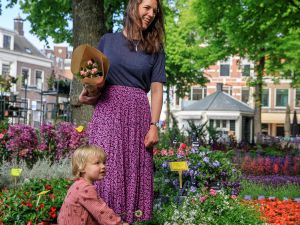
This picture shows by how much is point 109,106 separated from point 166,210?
184cm

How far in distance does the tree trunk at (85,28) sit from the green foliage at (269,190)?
2.81 m

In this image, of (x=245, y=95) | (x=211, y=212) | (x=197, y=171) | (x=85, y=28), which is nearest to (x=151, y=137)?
(x=211, y=212)

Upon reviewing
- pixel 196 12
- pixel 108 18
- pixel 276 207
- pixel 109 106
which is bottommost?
pixel 276 207

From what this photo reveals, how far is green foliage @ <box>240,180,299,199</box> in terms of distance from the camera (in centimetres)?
863

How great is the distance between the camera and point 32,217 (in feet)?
14.7

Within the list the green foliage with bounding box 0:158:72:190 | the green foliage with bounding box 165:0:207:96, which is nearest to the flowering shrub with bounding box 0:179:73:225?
the green foliage with bounding box 0:158:72:190

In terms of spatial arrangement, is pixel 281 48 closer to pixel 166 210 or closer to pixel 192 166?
pixel 192 166

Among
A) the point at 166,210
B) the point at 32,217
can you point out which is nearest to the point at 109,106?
the point at 32,217

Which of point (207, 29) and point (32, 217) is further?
point (207, 29)

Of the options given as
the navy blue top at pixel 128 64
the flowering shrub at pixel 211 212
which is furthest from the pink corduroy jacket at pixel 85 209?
the flowering shrub at pixel 211 212

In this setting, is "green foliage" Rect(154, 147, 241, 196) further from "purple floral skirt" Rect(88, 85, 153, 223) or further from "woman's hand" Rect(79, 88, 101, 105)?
"woman's hand" Rect(79, 88, 101, 105)

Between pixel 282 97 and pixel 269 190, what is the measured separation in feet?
128

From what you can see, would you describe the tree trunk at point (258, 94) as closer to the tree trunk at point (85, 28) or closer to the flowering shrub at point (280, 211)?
the tree trunk at point (85, 28)

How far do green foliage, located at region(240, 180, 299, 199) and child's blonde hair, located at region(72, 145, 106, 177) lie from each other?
215 inches
